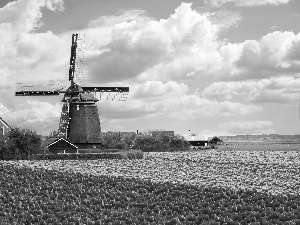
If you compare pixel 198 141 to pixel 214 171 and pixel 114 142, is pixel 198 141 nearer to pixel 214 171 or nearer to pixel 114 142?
pixel 114 142

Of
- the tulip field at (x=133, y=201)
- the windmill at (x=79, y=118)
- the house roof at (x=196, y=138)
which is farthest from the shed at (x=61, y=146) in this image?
the house roof at (x=196, y=138)

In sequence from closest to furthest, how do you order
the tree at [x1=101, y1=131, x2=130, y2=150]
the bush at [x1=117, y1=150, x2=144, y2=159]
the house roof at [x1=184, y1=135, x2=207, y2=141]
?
the bush at [x1=117, y1=150, x2=144, y2=159], the tree at [x1=101, y1=131, x2=130, y2=150], the house roof at [x1=184, y1=135, x2=207, y2=141]

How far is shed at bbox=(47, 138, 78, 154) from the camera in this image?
54.9m

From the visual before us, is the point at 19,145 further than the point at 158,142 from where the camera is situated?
No

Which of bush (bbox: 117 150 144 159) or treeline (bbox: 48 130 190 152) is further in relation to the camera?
treeline (bbox: 48 130 190 152)

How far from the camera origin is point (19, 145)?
165 feet

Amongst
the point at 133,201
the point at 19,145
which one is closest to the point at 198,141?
the point at 19,145

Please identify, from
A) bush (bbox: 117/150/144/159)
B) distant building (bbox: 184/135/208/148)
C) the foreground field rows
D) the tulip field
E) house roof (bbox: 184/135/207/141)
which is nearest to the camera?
the tulip field

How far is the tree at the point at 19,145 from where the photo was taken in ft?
163

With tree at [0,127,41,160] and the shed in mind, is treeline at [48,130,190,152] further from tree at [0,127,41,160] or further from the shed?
tree at [0,127,41,160]

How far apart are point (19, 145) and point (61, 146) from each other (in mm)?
6112

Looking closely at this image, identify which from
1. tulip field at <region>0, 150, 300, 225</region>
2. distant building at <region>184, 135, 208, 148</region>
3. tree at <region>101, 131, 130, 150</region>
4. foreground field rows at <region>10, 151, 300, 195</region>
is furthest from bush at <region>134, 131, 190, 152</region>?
tulip field at <region>0, 150, 300, 225</region>

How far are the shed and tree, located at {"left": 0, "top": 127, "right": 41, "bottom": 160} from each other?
176 inches

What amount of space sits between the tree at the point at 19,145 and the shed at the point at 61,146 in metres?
4.46
